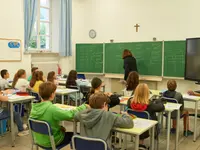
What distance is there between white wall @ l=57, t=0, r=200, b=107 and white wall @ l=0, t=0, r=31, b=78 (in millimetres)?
2036

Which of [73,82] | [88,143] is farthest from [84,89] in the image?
[88,143]

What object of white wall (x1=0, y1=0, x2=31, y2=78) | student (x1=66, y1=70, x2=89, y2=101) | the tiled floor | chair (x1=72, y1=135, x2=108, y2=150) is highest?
white wall (x1=0, y1=0, x2=31, y2=78)

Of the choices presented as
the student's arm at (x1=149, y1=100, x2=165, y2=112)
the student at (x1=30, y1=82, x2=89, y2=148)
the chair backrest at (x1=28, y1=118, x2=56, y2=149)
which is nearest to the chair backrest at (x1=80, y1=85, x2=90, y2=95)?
the student's arm at (x1=149, y1=100, x2=165, y2=112)

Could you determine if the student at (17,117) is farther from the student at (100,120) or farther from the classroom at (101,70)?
the student at (100,120)

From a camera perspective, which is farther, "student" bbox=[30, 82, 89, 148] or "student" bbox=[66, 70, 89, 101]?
"student" bbox=[66, 70, 89, 101]

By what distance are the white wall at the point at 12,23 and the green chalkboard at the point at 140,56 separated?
2647 millimetres

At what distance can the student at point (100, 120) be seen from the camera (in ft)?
7.64

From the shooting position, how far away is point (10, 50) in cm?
650

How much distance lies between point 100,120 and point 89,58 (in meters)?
6.10

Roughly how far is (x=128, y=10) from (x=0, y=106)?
4.91 meters

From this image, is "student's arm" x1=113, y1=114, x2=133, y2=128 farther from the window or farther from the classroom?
the window

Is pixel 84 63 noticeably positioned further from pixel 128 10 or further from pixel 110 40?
pixel 128 10

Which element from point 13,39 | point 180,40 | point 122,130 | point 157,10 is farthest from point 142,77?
point 122,130

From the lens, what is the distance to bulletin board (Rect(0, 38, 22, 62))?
20.8ft
